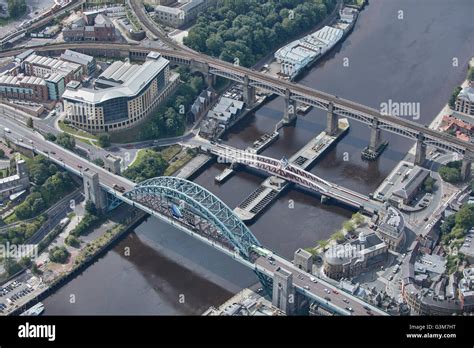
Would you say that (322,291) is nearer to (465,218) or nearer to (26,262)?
(465,218)

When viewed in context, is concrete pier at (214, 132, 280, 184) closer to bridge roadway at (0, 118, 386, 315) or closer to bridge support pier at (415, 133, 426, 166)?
bridge roadway at (0, 118, 386, 315)

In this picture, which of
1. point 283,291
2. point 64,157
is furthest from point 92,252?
point 283,291

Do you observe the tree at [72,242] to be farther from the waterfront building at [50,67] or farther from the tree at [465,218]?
the tree at [465,218]

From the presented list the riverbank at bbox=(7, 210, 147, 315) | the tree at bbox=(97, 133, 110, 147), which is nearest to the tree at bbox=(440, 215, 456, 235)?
the riverbank at bbox=(7, 210, 147, 315)

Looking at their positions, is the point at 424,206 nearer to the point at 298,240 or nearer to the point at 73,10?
the point at 298,240

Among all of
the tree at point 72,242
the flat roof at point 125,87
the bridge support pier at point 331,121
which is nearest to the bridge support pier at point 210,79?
the flat roof at point 125,87

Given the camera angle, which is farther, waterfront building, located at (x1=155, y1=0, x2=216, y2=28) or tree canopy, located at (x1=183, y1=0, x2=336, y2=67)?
waterfront building, located at (x1=155, y1=0, x2=216, y2=28)
